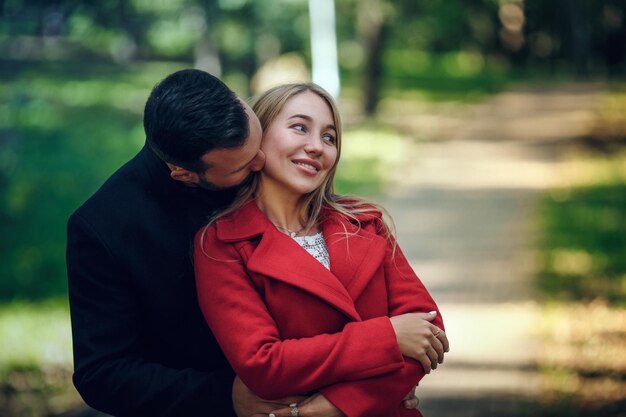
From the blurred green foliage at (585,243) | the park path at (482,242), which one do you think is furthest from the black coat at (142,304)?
the blurred green foliage at (585,243)

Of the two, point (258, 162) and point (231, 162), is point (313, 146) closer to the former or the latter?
point (258, 162)

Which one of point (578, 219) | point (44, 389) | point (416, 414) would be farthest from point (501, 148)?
→ point (416, 414)

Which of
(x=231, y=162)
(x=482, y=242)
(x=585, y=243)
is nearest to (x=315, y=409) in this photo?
(x=231, y=162)

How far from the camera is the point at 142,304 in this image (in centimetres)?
237

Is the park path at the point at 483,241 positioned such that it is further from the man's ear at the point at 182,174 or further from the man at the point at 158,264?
the man's ear at the point at 182,174

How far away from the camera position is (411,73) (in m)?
33.9

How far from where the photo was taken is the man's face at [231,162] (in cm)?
231

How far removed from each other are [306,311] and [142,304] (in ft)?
1.41

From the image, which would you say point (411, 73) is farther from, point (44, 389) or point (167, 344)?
point (167, 344)

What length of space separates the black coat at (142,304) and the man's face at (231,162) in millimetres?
107

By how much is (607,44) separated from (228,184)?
106ft

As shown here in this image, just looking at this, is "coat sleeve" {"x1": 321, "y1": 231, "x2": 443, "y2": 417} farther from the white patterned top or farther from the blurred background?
the blurred background

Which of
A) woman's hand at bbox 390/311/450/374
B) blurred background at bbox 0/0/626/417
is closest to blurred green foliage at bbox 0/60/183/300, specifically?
blurred background at bbox 0/0/626/417

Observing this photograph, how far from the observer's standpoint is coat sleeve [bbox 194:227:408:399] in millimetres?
2242
